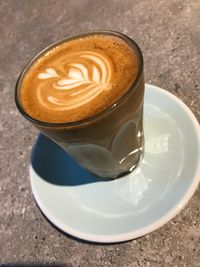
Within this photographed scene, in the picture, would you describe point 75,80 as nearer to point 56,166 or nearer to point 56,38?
point 56,166

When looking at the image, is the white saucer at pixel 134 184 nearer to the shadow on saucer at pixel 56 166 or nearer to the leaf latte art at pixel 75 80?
the shadow on saucer at pixel 56 166

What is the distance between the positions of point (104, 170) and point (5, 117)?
371 millimetres

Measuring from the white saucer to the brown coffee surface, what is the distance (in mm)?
165

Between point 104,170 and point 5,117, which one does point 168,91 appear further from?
point 5,117

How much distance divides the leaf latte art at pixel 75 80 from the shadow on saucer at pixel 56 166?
171mm

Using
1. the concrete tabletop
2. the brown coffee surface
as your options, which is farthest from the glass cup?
the concrete tabletop

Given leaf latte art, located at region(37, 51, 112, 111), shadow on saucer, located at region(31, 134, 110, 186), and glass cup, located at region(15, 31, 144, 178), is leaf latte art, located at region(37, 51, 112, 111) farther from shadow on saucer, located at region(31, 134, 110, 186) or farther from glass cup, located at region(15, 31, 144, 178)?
shadow on saucer, located at region(31, 134, 110, 186)

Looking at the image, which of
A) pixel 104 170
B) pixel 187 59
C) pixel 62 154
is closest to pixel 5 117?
pixel 62 154

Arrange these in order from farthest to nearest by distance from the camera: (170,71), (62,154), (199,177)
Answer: (170,71) → (62,154) → (199,177)

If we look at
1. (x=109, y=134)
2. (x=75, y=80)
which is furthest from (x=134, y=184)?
(x=75, y=80)

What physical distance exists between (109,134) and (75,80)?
4.6 inches

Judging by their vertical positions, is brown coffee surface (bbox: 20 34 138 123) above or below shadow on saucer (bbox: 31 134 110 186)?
above

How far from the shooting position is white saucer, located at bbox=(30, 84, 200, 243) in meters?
0.69

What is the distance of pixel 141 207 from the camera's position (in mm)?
705
